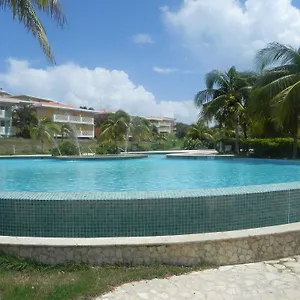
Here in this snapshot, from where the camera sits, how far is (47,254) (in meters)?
4.12

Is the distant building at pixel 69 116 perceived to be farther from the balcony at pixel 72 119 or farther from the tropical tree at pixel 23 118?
the tropical tree at pixel 23 118

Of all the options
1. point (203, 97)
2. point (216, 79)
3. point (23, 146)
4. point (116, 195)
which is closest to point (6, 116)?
point (23, 146)

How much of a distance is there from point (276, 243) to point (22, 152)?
31.1m

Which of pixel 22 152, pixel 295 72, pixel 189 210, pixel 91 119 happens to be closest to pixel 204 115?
pixel 295 72

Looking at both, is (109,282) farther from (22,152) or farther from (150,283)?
(22,152)

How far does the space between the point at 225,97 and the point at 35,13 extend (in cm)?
1908

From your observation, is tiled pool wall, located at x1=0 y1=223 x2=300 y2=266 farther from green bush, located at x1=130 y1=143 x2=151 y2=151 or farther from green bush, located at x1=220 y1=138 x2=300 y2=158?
green bush, located at x1=130 y1=143 x2=151 y2=151

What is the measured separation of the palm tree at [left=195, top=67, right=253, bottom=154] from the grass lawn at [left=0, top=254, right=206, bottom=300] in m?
22.3

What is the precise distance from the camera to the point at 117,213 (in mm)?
4676

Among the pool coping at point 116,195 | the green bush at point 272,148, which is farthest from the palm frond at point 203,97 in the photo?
the pool coping at point 116,195

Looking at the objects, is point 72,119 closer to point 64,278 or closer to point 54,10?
point 54,10

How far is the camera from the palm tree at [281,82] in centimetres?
1794

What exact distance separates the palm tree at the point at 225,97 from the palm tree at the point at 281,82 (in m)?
4.85

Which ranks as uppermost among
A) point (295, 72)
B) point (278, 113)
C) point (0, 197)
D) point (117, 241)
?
point (295, 72)
